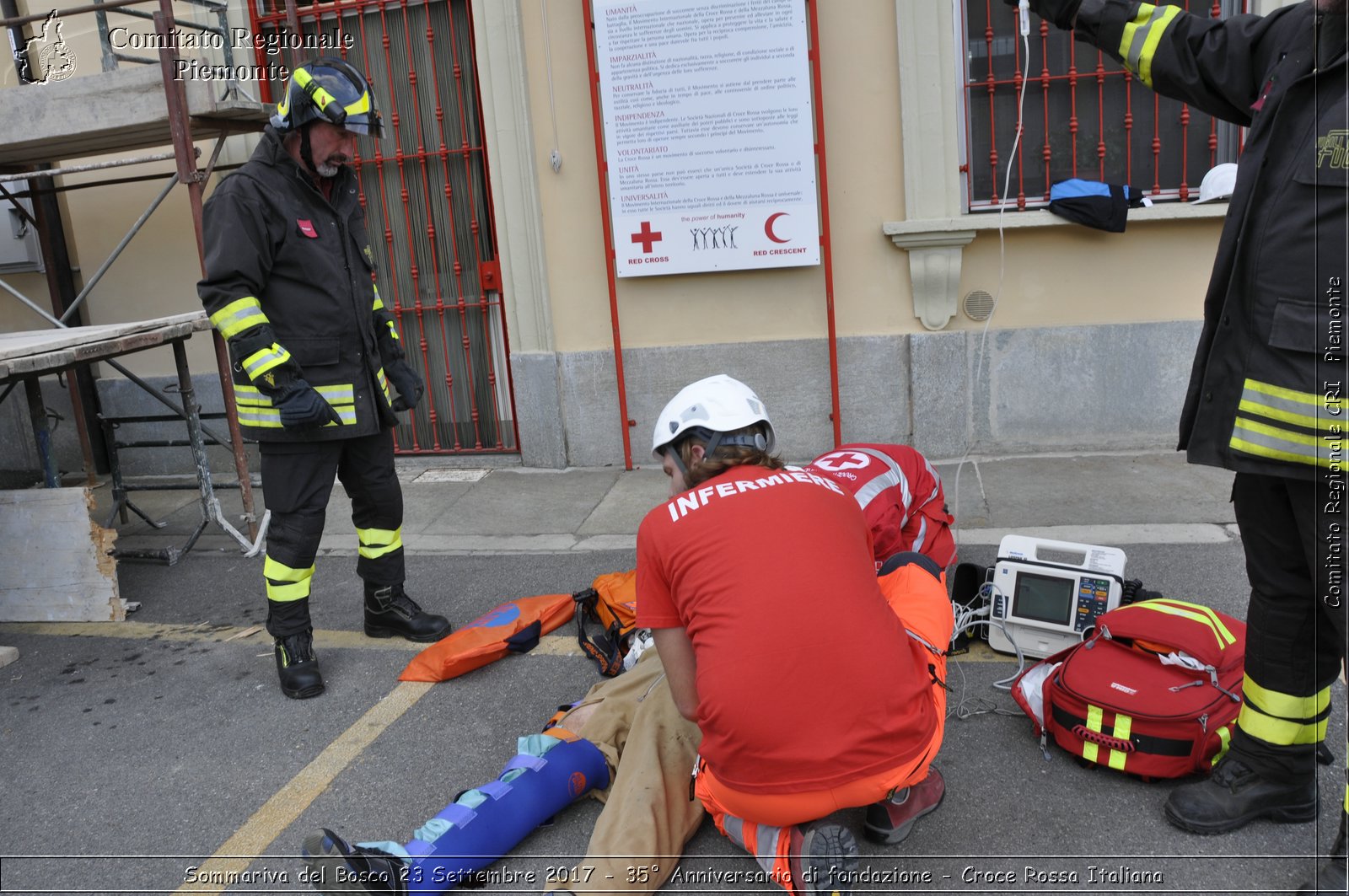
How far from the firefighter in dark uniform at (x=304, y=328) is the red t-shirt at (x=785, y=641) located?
1953mm

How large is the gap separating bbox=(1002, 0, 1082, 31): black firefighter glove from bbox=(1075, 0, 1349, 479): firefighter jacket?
25 cm

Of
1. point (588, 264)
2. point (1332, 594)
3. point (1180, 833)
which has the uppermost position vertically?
point (588, 264)

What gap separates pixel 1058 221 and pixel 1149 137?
80cm

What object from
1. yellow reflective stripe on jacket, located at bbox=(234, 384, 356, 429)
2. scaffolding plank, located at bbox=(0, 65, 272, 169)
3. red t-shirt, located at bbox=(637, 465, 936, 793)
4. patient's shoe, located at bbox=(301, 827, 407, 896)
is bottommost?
patient's shoe, located at bbox=(301, 827, 407, 896)

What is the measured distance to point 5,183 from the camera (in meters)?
7.23

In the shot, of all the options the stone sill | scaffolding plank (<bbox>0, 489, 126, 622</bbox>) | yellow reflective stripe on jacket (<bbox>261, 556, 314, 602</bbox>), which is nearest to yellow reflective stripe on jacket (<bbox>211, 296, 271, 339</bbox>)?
yellow reflective stripe on jacket (<bbox>261, 556, 314, 602</bbox>)

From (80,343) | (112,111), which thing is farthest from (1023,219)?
(112,111)

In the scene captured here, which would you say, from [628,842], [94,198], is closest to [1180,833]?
[628,842]

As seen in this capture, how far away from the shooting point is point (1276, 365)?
234 centimetres

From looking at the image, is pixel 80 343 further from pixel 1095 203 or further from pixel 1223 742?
pixel 1095 203

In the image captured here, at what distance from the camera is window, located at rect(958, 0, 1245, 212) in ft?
19.0

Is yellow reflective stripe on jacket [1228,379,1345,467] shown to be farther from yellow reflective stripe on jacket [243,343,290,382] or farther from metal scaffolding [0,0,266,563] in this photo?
metal scaffolding [0,0,266,563]

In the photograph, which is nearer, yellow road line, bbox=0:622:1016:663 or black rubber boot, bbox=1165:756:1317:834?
black rubber boot, bbox=1165:756:1317:834

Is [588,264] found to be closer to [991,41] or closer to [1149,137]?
[991,41]
